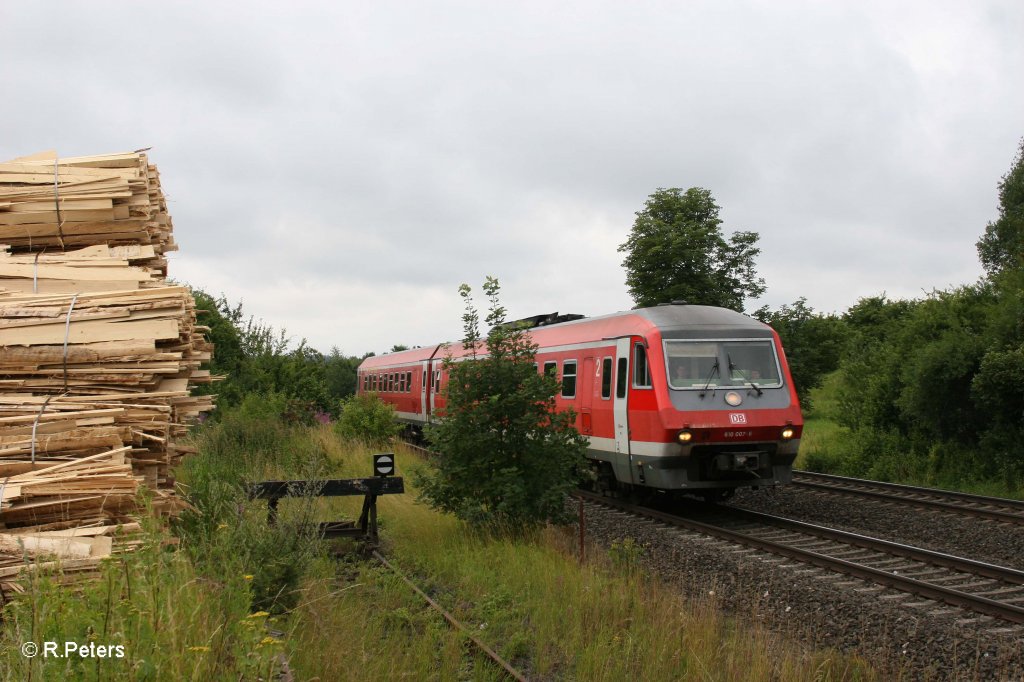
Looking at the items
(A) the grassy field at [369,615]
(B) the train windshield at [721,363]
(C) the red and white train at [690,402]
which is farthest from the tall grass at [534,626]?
(B) the train windshield at [721,363]

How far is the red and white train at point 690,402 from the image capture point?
11539 mm

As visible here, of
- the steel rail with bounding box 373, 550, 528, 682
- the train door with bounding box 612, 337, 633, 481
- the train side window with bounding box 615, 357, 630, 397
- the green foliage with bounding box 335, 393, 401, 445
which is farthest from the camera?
the green foliage with bounding box 335, 393, 401, 445

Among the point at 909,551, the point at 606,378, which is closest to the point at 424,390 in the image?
the point at 606,378

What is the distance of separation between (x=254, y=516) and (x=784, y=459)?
8.04m

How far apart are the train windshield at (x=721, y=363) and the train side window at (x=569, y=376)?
2886 mm

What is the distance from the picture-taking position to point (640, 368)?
12.2 m

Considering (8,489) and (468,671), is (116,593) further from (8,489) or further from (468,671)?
(468,671)

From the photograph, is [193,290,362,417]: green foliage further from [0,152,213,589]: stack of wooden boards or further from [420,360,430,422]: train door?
[0,152,213,589]: stack of wooden boards

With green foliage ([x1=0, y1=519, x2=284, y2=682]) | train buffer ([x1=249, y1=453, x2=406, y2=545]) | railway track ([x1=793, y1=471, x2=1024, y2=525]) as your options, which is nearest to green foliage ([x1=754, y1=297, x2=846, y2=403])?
railway track ([x1=793, y1=471, x2=1024, y2=525])

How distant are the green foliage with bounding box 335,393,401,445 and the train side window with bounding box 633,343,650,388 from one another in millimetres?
9711

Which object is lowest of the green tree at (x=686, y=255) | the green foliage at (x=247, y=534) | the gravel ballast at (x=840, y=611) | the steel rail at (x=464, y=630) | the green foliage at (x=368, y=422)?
the gravel ballast at (x=840, y=611)

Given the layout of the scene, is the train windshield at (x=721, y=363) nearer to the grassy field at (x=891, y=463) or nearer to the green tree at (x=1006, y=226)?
the grassy field at (x=891, y=463)

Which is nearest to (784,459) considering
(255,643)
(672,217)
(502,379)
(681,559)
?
(681,559)

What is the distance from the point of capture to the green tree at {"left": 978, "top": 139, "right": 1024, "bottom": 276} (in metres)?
51.9
